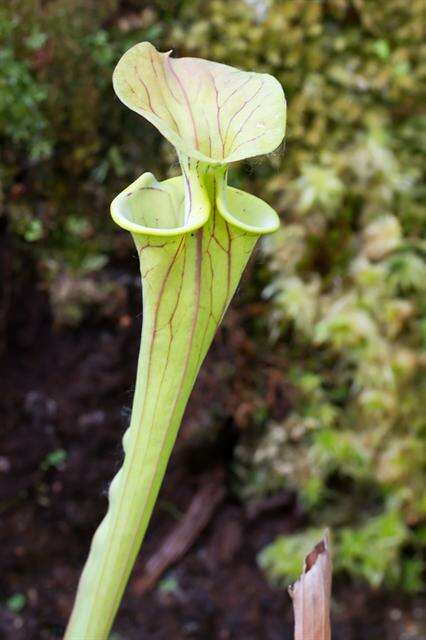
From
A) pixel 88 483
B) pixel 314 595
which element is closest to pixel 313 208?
pixel 88 483

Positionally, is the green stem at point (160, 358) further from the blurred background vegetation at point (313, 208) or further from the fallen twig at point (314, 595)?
the blurred background vegetation at point (313, 208)

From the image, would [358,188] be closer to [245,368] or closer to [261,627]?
[245,368]

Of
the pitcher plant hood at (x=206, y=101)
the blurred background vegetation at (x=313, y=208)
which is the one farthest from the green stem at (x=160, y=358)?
the blurred background vegetation at (x=313, y=208)

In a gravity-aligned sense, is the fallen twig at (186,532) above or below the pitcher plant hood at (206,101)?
below

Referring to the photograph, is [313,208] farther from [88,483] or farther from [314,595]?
[314,595]

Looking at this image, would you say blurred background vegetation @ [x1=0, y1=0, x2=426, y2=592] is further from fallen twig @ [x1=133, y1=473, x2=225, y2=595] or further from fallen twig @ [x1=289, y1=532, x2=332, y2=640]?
fallen twig @ [x1=289, y1=532, x2=332, y2=640]

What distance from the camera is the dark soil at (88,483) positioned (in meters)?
1.21

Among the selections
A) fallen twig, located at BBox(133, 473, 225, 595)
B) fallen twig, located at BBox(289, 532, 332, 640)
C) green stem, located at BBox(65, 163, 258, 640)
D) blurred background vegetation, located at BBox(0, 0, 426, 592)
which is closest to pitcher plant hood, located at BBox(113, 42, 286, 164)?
green stem, located at BBox(65, 163, 258, 640)

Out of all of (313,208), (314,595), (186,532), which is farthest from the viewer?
(186,532)

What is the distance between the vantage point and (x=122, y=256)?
1.25 metres

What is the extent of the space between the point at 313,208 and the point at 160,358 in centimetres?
74

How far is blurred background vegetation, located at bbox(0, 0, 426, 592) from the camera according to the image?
1.18 metres

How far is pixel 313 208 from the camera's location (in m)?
1.20

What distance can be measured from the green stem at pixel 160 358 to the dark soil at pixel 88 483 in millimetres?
671
